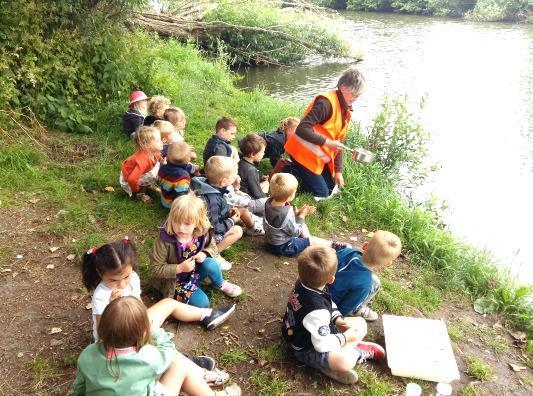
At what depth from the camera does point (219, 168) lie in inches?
159

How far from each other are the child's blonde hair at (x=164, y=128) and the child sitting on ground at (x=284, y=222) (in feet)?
5.34

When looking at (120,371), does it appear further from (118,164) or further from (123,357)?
(118,164)

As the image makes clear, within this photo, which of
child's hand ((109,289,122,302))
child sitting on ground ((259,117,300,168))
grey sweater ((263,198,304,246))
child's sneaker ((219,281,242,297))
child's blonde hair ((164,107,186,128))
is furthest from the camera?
child sitting on ground ((259,117,300,168))

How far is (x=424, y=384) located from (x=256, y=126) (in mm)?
5441

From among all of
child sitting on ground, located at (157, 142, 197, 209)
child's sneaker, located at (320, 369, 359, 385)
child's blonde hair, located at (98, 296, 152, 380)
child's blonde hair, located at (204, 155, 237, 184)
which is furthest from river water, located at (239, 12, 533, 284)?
child's blonde hair, located at (98, 296, 152, 380)

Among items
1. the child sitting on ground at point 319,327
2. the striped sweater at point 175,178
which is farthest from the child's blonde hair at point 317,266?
the striped sweater at point 175,178

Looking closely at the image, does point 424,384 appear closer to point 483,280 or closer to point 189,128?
point 483,280

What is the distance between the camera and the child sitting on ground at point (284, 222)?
418 centimetres

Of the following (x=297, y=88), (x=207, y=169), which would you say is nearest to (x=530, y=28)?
(x=297, y=88)

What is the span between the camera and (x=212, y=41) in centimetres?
1332

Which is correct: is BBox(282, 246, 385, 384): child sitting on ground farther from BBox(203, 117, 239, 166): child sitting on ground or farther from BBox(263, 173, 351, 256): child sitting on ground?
BBox(203, 117, 239, 166): child sitting on ground

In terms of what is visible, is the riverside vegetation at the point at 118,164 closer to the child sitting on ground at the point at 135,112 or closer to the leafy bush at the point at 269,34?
the child sitting on ground at the point at 135,112

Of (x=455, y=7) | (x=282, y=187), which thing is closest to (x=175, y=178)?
(x=282, y=187)

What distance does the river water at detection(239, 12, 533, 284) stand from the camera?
6527mm
